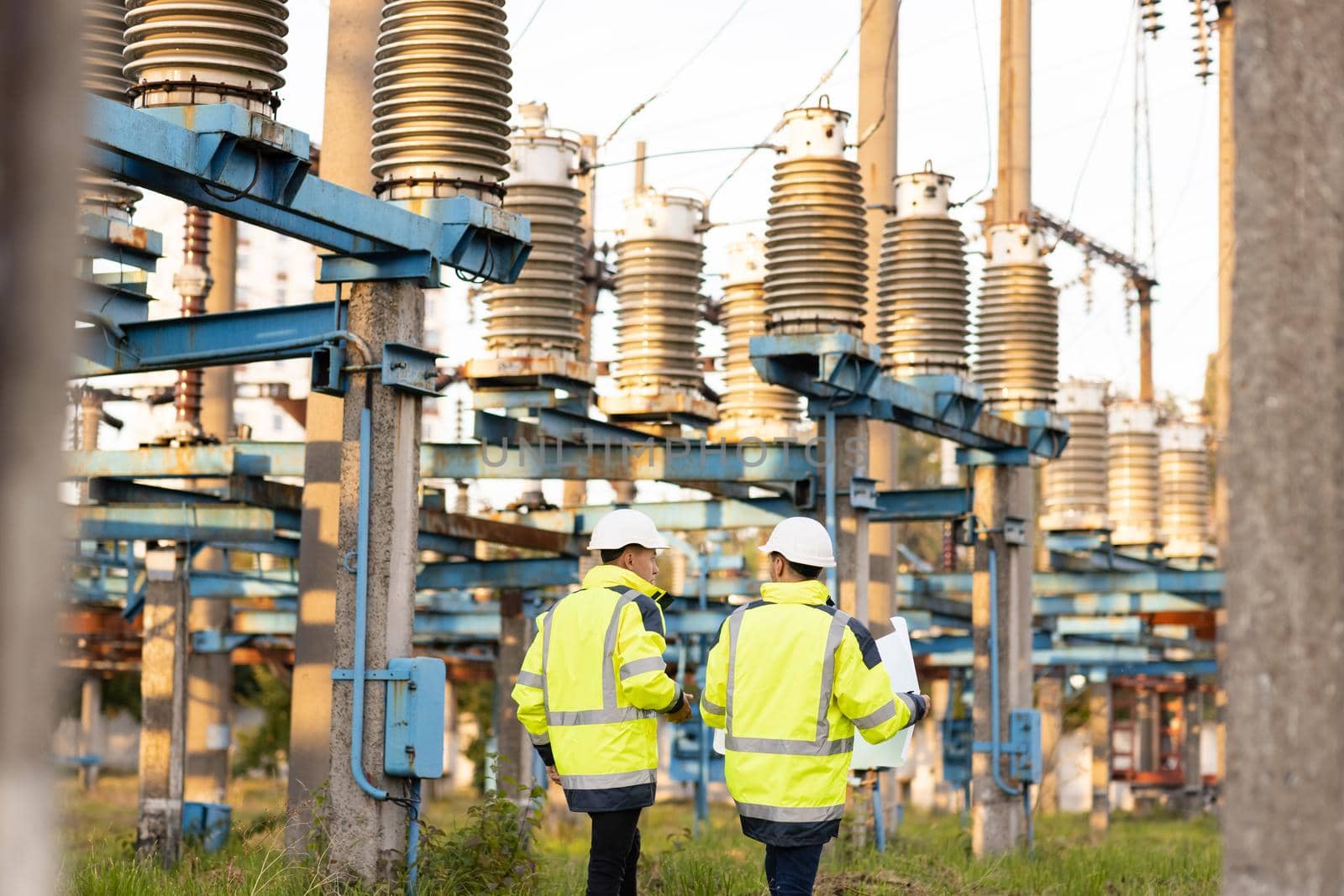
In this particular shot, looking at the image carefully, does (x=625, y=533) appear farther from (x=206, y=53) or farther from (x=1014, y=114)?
(x=1014, y=114)

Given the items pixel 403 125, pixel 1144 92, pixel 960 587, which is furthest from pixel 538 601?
pixel 403 125

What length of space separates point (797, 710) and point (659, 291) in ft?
29.4

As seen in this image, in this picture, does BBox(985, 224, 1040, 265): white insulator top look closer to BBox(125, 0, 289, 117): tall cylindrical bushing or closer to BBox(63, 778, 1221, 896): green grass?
BBox(63, 778, 1221, 896): green grass

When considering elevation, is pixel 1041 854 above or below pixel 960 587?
below

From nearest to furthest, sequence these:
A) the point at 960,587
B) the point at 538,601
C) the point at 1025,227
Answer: the point at 1025,227 → the point at 538,601 → the point at 960,587

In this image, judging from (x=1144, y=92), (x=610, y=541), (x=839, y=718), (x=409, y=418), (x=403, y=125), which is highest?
(x=1144, y=92)

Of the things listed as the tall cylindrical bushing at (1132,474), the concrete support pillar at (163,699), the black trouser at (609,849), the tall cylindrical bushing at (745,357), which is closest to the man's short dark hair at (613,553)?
the black trouser at (609,849)

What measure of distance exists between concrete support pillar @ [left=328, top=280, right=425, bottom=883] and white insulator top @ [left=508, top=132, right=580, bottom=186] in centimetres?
479

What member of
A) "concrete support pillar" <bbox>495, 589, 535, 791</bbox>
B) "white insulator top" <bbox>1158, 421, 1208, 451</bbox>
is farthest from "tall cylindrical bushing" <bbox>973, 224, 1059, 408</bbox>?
"white insulator top" <bbox>1158, 421, 1208, 451</bbox>

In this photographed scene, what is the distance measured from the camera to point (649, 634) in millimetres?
6863

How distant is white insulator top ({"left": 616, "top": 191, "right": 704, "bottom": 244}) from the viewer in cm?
1523

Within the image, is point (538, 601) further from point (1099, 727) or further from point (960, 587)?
point (1099, 727)

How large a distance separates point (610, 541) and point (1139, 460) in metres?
18.9

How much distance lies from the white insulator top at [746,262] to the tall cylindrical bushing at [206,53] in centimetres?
863
